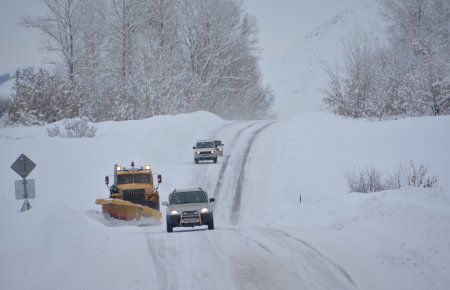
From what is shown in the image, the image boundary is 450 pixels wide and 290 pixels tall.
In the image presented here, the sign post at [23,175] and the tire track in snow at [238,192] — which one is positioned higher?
the sign post at [23,175]

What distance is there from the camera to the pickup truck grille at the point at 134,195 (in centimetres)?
2449

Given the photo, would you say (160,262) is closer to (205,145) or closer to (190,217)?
(190,217)

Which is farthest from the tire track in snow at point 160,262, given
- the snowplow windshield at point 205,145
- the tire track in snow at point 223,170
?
the snowplow windshield at point 205,145

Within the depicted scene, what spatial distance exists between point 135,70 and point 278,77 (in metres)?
92.9

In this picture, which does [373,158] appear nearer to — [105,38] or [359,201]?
[359,201]

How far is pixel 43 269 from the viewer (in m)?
11.9

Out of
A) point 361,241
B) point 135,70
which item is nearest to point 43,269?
point 361,241

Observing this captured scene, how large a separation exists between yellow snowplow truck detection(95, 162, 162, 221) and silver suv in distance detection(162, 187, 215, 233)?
93.2 inches

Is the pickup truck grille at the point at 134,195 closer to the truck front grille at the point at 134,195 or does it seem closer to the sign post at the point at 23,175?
the truck front grille at the point at 134,195

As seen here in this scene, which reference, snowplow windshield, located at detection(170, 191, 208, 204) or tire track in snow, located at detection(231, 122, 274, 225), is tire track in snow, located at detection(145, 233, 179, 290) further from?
tire track in snow, located at detection(231, 122, 274, 225)

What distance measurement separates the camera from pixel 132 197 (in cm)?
2456

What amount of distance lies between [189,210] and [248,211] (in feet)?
32.5

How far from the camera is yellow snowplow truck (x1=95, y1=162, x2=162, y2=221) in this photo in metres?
22.8

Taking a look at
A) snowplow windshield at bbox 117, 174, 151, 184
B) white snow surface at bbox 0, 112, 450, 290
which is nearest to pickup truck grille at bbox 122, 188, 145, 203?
snowplow windshield at bbox 117, 174, 151, 184
